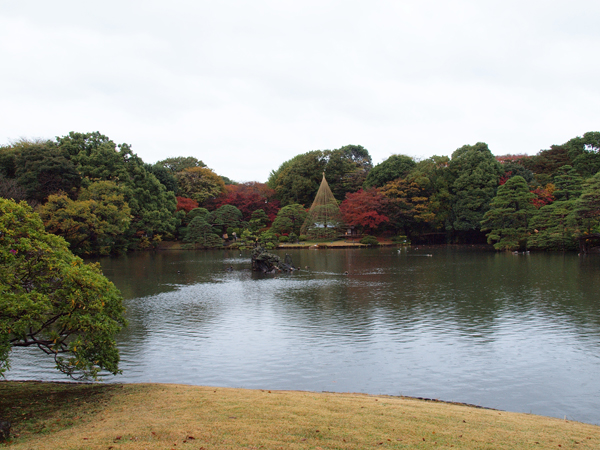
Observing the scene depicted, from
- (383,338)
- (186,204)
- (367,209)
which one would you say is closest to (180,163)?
(186,204)

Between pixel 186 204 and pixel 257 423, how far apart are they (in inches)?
2012

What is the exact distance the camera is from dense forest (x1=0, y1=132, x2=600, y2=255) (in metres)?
34.5

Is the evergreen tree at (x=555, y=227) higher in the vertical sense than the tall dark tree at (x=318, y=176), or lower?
lower

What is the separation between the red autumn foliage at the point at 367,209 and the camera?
48.2 m

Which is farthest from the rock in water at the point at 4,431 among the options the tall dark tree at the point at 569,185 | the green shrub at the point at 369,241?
the green shrub at the point at 369,241

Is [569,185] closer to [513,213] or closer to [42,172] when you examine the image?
[513,213]

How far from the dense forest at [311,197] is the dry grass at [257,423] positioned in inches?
977

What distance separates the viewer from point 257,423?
16.8ft

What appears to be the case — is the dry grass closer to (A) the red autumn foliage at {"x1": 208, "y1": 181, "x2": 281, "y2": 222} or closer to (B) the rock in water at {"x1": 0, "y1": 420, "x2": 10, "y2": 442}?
(B) the rock in water at {"x1": 0, "y1": 420, "x2": 10, "y2": 442}

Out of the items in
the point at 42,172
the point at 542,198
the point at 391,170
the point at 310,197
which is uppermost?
the point at 391,170

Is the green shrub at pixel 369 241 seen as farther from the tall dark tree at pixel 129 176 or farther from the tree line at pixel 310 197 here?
the tall dark tree at pixel 129 176

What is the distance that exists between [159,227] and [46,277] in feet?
134

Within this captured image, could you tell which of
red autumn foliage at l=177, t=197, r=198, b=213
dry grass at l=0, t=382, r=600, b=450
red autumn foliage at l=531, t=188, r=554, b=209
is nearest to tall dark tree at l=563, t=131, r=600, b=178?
red autumn foliage at l=531, t=188, r=554, b=209

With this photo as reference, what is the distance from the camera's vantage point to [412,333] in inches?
458
